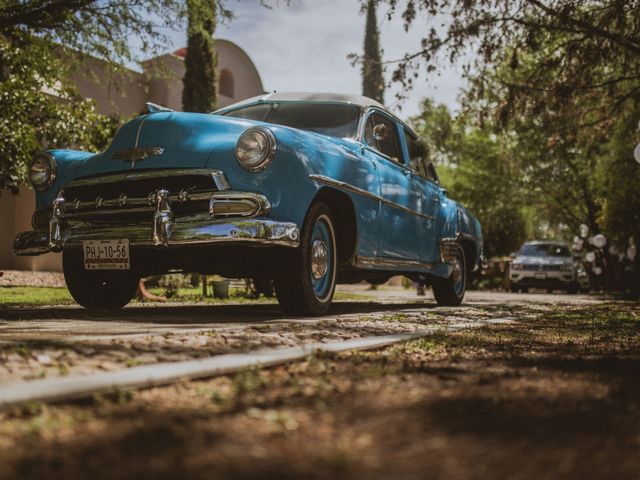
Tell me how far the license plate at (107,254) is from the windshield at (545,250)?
1953cm

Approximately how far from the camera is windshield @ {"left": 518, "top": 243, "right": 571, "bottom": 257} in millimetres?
22922

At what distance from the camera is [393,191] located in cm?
681

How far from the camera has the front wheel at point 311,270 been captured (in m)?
5.27

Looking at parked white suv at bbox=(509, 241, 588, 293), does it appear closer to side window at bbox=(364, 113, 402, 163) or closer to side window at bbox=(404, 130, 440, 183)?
side window at bbox=(404, 130, 440, 183)

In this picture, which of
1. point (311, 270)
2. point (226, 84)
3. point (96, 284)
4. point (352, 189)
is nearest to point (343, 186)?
point (352, 189)

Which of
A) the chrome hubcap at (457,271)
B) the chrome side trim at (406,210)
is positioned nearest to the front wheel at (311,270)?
the chrome side trim at (406,210)

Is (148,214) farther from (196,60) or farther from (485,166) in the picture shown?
(485,166)

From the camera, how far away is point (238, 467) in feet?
4.94

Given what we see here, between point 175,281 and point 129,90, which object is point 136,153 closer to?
point 175,281

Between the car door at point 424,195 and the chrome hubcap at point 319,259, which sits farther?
the car door at point 424,195

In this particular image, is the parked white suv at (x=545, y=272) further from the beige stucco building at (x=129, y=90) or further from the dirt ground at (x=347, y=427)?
the dirt ground at (x=347, y=427)

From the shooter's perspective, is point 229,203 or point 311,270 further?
point 311,270

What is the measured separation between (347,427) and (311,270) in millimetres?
3532

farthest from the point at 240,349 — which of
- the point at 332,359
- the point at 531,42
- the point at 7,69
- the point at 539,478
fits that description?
the point at 7,69
